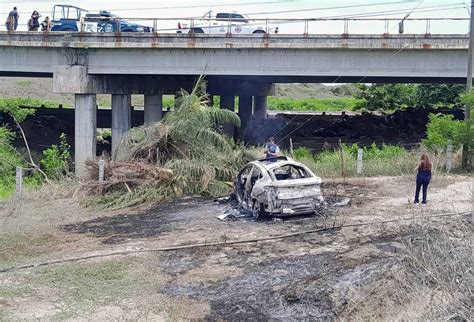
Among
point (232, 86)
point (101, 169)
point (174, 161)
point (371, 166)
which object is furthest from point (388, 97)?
point (101, 169)

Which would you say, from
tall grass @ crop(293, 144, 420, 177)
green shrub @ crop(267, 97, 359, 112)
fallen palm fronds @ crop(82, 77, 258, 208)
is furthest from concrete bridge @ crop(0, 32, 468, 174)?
green shrub @ crop(267, 97, 359, 112)

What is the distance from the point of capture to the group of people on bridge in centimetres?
2962

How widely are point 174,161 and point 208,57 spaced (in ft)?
35.7

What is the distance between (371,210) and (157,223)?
536cm

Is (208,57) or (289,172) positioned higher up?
(208,57)

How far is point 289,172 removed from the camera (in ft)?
49.5

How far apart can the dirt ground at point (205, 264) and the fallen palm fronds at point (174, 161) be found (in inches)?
46.1

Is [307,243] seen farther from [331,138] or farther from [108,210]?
[331,138]

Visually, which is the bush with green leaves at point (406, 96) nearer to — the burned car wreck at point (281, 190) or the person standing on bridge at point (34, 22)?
the person standing on bridge at point (34, 22)

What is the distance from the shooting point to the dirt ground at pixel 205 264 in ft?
28.7

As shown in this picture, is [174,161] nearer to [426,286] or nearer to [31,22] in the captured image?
[426,286]

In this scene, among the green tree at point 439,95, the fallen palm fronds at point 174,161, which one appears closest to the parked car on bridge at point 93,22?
the fallen palm fronds at point 174,161

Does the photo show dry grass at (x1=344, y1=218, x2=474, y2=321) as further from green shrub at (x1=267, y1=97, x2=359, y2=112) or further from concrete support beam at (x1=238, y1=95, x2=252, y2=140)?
green shrub at (x1=267, y1=97, x2=359, y2=112)

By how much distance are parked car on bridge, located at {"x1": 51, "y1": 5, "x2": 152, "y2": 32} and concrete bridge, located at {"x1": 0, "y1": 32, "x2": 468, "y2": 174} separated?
1.06 m
